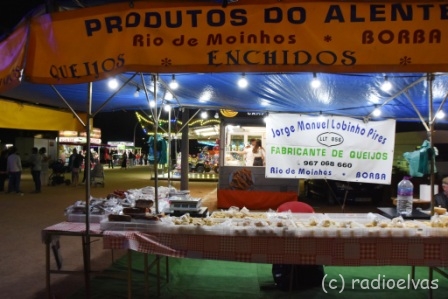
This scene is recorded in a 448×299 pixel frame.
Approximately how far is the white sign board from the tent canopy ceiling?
0.38m

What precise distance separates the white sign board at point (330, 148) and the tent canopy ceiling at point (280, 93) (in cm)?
38

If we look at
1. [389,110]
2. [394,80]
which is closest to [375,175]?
[389,110]

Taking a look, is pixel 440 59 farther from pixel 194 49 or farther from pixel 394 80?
pixel 394 80

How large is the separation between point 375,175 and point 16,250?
7.29 metres

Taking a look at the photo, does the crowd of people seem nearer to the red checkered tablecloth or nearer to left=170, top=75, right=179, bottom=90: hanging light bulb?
left=170, top=75, right=179, bottom=90: hanging light bulb

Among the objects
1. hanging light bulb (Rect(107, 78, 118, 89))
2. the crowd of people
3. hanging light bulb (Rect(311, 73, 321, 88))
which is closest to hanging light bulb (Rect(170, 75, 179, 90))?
hanging light bulb (Rect(107, 78, 118, 89))

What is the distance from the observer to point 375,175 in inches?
312

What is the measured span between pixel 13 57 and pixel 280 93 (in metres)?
4.48

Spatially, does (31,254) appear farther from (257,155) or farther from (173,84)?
(257,155)

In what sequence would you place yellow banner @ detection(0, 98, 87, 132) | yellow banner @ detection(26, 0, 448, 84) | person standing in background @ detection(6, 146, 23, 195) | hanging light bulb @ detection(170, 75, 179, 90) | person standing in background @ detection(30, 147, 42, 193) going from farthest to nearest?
person standing in background @ detection(30, 147, 42, 193) < person standing in background @ detection(6, 146, 23, 195) < yellow banner @ detection(0, 98, 87, 132) < hanging light bulb @ detection(170, 75, 179, 90) < yellow banner @ detection(26, 0, 448, 84)

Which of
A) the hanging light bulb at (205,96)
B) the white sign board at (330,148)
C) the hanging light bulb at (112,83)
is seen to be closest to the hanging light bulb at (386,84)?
the white sign board at (330,148)

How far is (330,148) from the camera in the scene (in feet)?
26.8

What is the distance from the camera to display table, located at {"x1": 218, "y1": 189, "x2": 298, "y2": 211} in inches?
473

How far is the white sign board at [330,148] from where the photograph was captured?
7801 mm
